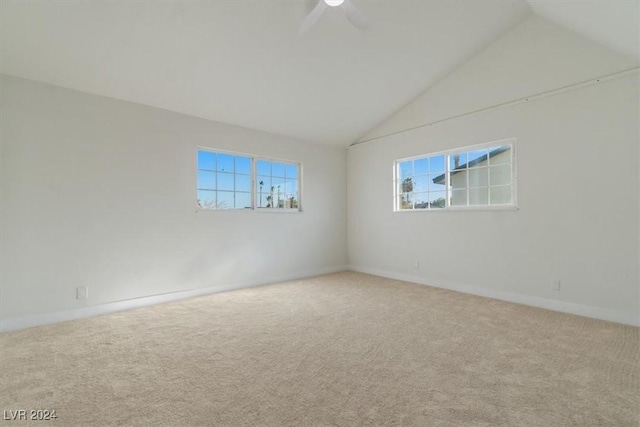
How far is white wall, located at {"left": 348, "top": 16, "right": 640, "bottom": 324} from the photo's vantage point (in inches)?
115

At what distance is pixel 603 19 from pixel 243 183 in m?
4.43

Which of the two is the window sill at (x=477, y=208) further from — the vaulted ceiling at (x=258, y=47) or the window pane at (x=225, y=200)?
the window pane at (x=225, y=200)

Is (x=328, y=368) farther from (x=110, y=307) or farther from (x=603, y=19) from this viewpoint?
(x=603, y=19)

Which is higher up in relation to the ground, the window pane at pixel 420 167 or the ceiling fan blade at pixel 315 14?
the ceiling fan blade at pixel 315 14

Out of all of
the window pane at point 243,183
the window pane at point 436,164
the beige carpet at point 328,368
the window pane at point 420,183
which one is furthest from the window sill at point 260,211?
the window pane at point 436,164

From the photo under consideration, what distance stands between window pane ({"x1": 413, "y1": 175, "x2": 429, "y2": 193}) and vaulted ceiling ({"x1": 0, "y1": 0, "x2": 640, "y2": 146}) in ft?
4.34

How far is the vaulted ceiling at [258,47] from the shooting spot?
2.55 metres

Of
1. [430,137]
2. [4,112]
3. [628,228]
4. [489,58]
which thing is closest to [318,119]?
[430,137]

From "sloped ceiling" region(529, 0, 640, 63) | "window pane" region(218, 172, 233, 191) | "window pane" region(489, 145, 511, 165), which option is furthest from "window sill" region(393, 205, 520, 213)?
"window pane" region(218, 172, 233, 191)

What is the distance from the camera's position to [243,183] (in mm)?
4590

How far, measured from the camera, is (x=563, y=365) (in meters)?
2.06

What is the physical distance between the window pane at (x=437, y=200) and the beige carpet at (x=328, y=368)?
1696mm

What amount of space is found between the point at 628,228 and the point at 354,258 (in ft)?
12.5

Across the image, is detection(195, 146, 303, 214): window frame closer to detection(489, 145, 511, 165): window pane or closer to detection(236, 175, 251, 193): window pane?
detection(236, 175, 251, 193): window pane
